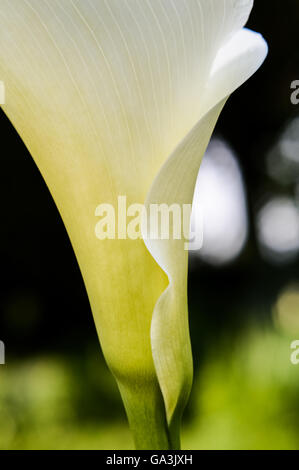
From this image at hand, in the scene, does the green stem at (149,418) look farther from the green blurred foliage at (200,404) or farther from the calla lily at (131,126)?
the green blurred foliage at (200,404)

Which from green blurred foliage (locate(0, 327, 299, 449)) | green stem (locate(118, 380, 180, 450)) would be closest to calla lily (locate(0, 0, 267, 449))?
green stem (locate(118, 380, 180, 450))

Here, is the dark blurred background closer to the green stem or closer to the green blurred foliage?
the green blurred foliage

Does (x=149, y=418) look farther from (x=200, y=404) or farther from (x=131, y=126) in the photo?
(x=200, y=404)

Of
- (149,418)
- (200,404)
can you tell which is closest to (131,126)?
(149,418)

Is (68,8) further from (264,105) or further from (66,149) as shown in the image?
(264,105)

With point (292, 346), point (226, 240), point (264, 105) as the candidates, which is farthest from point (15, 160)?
point (292, 346)

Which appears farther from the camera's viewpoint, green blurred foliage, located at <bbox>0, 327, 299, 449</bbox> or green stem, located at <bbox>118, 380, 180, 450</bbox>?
green blurred foliage, located at <bbox>0, 327, 299, 449</bbox>
